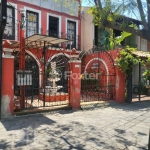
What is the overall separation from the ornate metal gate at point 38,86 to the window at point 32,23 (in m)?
1.77

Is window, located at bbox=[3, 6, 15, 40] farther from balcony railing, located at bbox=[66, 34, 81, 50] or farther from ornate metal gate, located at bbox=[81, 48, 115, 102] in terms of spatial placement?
ornate metal gate, located at bbox=[81, 48, 115, 102]

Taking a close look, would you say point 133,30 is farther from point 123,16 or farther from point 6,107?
point 6,107

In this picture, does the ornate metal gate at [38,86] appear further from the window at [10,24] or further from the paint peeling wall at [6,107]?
the window at [10,24]

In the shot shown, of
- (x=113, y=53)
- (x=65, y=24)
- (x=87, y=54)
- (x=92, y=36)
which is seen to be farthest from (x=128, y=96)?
(x=65, y=24)

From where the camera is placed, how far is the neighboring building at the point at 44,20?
1321 centimetres

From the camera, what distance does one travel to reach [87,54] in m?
16.0

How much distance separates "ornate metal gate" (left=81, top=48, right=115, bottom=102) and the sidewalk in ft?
11.5

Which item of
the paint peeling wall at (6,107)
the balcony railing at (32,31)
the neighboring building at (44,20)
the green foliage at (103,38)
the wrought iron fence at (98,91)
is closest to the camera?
the paint peeling wall at (6,107)

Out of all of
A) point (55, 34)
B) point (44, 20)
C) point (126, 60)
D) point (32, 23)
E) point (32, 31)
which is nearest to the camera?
point (126, 60)

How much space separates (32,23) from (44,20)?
95cm

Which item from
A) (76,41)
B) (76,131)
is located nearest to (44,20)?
(76,41)

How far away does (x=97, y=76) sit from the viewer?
14.4 m

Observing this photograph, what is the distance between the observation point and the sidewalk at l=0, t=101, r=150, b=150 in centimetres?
523

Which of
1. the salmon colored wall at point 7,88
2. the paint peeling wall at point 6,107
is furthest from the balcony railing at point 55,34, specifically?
the paint peeling wall at point 6,107
